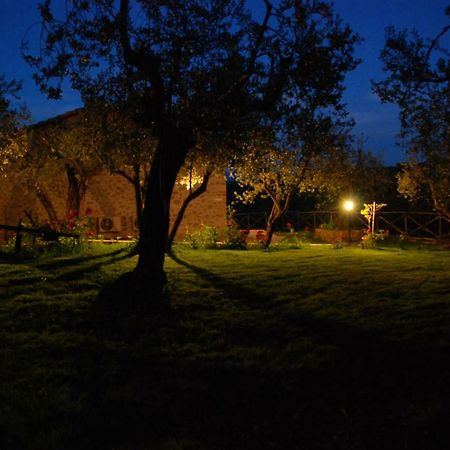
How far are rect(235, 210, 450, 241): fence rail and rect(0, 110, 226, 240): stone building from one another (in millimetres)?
5514

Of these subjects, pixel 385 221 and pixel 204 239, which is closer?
pixel 204 239

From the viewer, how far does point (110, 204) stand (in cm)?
2266

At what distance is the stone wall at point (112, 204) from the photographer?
70.1 ft

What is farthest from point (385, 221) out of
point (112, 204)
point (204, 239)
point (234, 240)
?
point (112, 204)

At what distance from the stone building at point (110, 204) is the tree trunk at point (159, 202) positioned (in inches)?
502

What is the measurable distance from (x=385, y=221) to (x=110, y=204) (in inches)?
506

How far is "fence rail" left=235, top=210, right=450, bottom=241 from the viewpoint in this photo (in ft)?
75.7

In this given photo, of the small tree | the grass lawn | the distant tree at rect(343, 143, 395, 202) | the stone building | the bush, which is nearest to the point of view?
the grass lawn

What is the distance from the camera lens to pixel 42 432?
387 cm

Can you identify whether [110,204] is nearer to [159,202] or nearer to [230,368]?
[159,202]

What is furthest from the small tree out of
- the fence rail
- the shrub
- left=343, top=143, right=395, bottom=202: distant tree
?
the shrub

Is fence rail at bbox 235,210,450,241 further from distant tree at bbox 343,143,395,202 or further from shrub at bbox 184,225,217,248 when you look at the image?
shrub at bbox 184,225,217,248

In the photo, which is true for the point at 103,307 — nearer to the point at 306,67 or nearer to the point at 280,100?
the point at 280,100

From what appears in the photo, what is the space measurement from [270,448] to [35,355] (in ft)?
10.2
